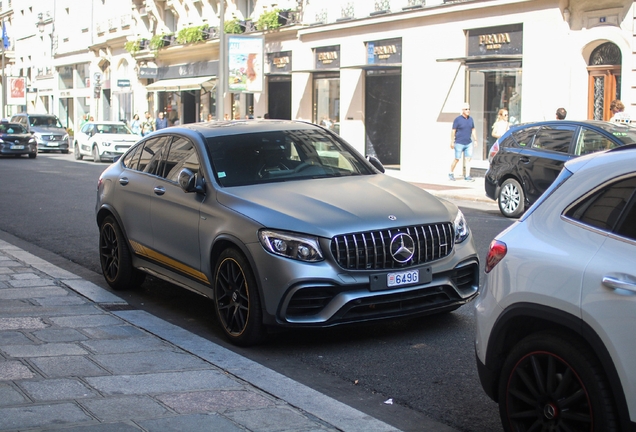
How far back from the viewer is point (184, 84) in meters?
41.6

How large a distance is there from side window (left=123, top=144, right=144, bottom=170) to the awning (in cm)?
3125

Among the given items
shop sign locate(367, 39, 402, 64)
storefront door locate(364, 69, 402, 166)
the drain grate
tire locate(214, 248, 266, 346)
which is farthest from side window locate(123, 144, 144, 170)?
storefront door locate(364, 69, 402, 166)

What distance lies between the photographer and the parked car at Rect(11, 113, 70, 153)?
43.5 m

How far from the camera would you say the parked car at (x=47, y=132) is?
1713 inches

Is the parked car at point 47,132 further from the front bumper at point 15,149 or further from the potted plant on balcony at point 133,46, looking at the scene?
the potted plant on balcony at point 133,46

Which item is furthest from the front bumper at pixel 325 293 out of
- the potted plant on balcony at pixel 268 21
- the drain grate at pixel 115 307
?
the potted plant on balcony at pixel 268 21

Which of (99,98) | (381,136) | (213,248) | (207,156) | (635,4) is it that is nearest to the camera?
(213,248)

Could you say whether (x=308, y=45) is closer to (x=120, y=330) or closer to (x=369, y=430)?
(x=120, y=330)

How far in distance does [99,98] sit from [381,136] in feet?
101

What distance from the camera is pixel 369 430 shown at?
4.66 metres

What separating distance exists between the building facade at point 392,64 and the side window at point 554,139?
21.3 feet

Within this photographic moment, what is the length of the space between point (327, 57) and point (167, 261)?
25270 mm

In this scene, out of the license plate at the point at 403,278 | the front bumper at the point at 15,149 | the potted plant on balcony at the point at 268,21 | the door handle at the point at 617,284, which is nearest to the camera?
the door handle at the point at 617,284

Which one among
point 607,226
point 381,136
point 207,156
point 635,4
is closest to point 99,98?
point 381,136
